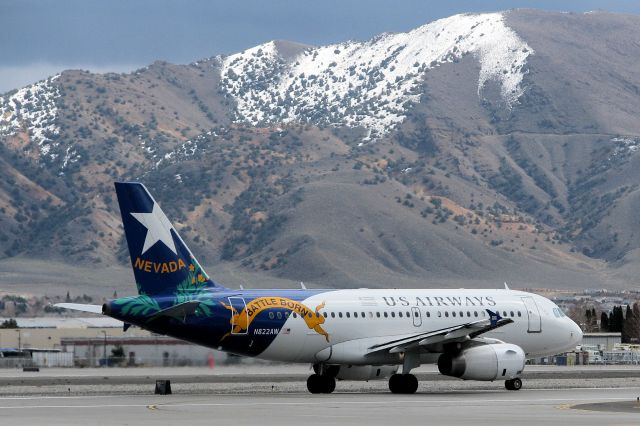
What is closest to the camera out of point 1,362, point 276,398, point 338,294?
point 276,398

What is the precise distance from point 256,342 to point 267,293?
2269mm

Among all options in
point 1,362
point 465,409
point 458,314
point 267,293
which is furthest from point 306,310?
point 1,362

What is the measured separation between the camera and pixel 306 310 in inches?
2379

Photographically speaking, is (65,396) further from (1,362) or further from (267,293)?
(1,362)

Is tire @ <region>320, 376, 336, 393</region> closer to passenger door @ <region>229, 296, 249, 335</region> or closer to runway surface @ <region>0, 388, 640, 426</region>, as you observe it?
runway surface @ <region>0, 388, 640, 426</region>

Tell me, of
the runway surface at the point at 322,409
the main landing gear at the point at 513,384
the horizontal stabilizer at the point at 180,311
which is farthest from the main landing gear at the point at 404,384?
the horizontal stabilizer at the point at 180,311

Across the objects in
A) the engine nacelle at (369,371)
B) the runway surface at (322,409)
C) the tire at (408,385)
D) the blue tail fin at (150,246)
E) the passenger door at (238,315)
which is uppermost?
the blue tail fin at (150,246)

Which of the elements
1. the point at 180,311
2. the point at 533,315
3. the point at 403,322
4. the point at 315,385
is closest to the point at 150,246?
the point at 180,311

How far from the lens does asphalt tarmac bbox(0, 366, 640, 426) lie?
45.1 meters

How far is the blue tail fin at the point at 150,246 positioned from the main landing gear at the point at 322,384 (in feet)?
23.6

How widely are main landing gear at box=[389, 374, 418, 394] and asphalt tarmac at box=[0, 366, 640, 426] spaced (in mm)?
583

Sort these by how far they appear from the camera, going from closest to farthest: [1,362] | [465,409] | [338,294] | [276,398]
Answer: [465,409], [276,398], [338,294], [1,362]

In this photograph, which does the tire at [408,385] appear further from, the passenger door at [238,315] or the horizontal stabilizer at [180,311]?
the horizontal stabilizer at [180,311]

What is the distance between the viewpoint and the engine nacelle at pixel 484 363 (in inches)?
2327
